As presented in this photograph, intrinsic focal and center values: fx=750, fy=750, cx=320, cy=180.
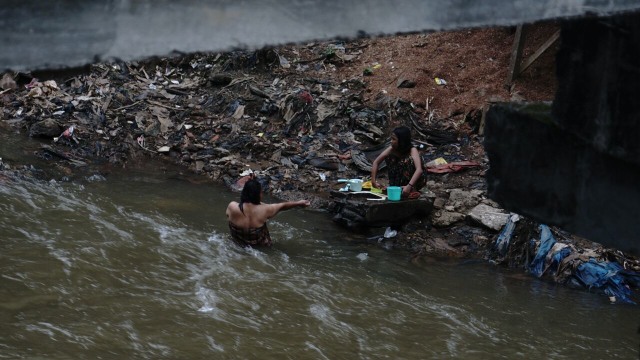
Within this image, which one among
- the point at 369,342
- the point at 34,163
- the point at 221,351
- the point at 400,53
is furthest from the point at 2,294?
the point at 400,53

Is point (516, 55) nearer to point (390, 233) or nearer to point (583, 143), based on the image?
point (390, 233)

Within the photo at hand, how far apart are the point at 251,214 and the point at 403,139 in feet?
7.38

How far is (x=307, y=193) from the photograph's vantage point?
35.7ft

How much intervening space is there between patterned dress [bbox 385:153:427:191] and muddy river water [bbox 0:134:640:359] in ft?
2.95

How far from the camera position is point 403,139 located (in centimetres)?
923

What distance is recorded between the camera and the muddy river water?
6.23 meters

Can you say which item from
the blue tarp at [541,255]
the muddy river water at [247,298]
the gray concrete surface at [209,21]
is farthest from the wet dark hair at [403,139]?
the gray concrete surface at [209,21]

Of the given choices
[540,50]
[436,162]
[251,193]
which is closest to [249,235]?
[251,193]

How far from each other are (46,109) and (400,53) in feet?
21.6

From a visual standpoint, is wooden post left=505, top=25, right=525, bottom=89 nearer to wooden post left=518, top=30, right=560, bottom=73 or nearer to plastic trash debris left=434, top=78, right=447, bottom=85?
wooden post left=518, top=30, right=560, bottom=73

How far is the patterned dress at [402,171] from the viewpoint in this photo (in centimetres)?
934

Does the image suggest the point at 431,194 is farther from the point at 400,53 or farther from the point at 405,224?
the point at 400,53

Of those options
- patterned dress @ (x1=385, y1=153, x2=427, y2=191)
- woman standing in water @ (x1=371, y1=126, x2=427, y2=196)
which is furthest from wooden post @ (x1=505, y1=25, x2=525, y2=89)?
patterned dress @ (x1=385, y1=153, x2=427, y2=191)

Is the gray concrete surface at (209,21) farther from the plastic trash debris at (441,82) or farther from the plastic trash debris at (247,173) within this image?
the plastic trash debris at (441,82)
